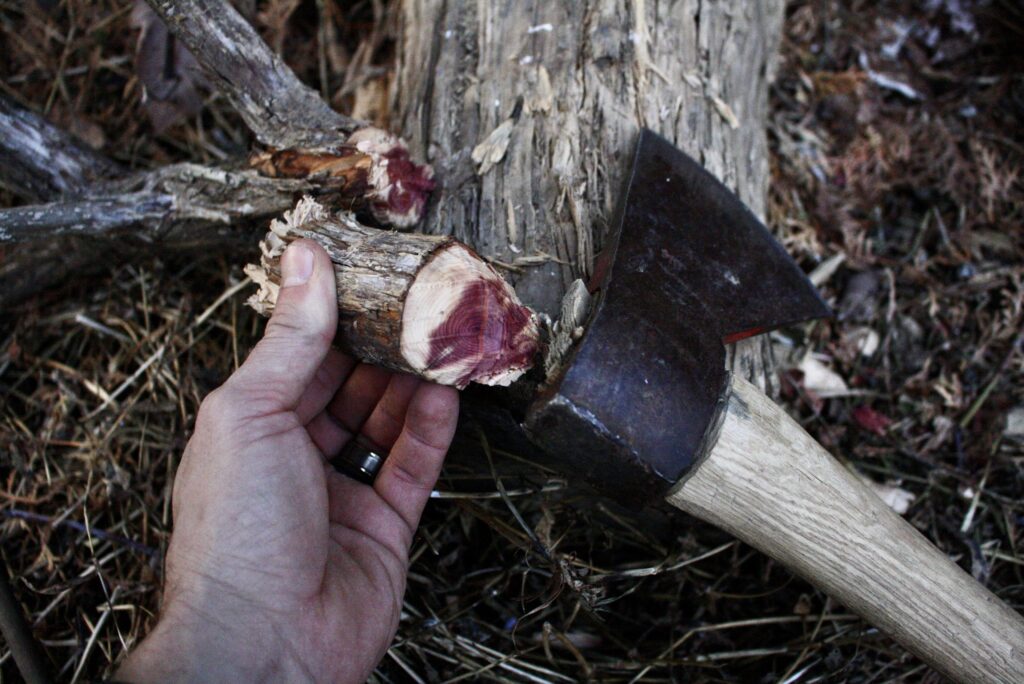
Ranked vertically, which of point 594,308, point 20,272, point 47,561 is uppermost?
point 594,308

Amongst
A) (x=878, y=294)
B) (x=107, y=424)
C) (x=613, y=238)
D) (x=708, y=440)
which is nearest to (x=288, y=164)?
(x=613, y=238)

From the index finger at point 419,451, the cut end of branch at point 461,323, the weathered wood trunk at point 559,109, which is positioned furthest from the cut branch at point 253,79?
the index finger at point 419,451

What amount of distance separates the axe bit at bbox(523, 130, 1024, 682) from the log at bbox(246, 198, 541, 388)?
0.15 metres

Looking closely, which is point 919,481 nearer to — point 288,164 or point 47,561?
point 288,164

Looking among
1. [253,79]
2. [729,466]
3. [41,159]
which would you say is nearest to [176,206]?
[253,79]

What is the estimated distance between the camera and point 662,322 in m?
1.73

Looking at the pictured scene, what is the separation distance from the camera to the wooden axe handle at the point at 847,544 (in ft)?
5.53

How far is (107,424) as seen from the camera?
2449 millimetres

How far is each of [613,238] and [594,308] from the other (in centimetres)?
Result: 27

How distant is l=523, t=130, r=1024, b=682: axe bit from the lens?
160cm

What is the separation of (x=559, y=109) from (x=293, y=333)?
113 cm

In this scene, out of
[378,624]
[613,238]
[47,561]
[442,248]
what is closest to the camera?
[442,248]

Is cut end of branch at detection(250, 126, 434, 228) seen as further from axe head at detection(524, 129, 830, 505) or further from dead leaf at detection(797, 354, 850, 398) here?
dead leaf at detection(797, 354, 850, 398)

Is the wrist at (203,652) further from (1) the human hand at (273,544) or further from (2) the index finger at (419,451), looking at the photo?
(2) the index finger at (419,451)
